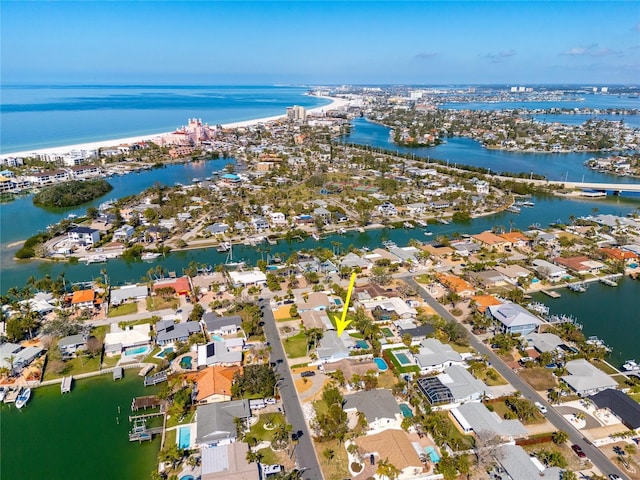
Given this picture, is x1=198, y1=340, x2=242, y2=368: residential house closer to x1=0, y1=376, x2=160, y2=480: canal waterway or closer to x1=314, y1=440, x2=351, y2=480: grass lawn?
x1=0, y1=376, x2=160, y2=480: canal waterway

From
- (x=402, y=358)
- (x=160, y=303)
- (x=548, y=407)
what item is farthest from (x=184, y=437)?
(x=548, y=407)

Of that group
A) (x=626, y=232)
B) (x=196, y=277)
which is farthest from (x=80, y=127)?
(x=626, y=232)

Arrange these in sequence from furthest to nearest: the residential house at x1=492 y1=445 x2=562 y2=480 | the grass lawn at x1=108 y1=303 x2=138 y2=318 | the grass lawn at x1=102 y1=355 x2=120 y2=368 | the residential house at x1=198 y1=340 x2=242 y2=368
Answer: the grass lawn at x1=108 y1=303 x2=138 y2=318 < the grass lawn at x1=102 y1=355 x2=120 y2=368 < the residential house at x1=198 y1=340 x2=242 y2=368 < the residential house at x1=492 y1=445 x2=562 y2=480

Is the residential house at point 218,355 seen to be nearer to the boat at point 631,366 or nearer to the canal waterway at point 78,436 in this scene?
the canal waterway at point 78,436

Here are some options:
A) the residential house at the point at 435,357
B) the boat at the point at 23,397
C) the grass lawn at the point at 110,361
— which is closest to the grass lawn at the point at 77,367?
the grass lawn at the point at 110,361

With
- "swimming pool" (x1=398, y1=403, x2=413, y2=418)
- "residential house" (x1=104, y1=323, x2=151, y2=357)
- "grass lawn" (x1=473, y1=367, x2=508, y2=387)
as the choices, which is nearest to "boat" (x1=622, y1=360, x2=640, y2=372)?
"grass lawn" (x1=473, y1=367, x2=508, y2=387)

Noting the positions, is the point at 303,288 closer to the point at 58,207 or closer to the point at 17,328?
the point at 17,328
